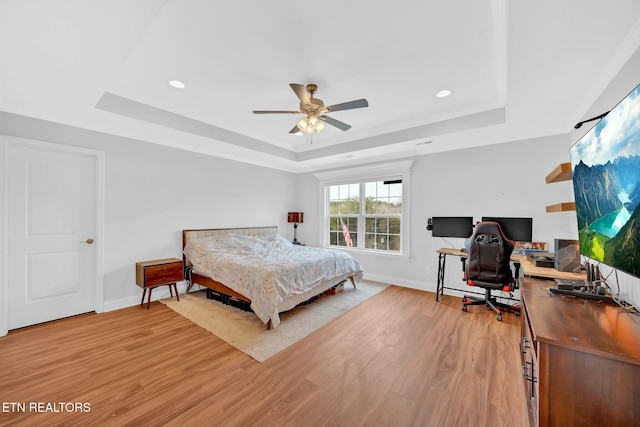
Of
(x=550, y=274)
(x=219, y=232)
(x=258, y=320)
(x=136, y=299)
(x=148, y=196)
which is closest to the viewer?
Answer: (x=550, y=274)

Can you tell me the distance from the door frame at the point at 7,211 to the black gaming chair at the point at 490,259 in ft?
15.4

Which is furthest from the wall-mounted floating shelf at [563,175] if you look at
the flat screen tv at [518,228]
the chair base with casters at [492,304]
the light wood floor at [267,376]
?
the light wood floor at [267,376]

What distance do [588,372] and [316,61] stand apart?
2.62 meters

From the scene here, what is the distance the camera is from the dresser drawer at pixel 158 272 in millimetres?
3348

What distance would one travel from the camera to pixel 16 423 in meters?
1.54

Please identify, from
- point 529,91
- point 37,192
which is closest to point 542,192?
point 529,91

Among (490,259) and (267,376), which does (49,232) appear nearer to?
(267,376)

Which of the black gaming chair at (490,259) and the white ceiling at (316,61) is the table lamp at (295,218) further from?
the black gaming chair at (490,259)

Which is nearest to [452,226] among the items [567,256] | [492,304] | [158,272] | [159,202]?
[492,304]

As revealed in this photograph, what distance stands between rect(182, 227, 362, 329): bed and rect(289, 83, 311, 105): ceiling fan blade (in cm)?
183

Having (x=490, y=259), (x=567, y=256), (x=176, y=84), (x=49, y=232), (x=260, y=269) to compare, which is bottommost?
(x=260, y=269)

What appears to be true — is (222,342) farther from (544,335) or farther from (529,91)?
(529,91)

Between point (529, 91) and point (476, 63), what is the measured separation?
21.3 inches

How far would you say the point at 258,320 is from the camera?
9.98ft
